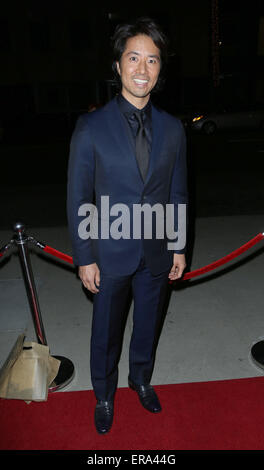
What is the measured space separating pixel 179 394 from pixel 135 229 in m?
1.23

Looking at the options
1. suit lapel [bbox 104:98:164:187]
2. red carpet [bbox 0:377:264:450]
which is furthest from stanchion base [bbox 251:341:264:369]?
suit lapel [bbox 104:98:164:187]

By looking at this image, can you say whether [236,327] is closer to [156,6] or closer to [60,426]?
[60,426]

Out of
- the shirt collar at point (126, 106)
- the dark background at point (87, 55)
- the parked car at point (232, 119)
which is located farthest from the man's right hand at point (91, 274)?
the dark background at point (87, 55)

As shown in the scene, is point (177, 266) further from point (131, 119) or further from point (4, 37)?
point (4, 37)

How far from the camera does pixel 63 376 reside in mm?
2729

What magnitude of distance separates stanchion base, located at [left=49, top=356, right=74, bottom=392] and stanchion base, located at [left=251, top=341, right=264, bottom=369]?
51.9 inches

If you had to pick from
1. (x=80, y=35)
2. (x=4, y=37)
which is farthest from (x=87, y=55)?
(x=4, y=37)

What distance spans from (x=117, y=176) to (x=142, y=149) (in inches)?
7.7

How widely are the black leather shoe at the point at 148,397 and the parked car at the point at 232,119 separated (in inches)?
618

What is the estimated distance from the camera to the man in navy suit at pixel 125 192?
1873mm

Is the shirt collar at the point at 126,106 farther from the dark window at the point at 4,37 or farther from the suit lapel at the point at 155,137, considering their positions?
the dark window at the point at 4,37

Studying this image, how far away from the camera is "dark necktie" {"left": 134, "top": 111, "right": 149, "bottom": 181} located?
1948 millimetres

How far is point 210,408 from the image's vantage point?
2.43 metres

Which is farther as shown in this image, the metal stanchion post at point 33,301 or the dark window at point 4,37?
the dark window at point 4,37
